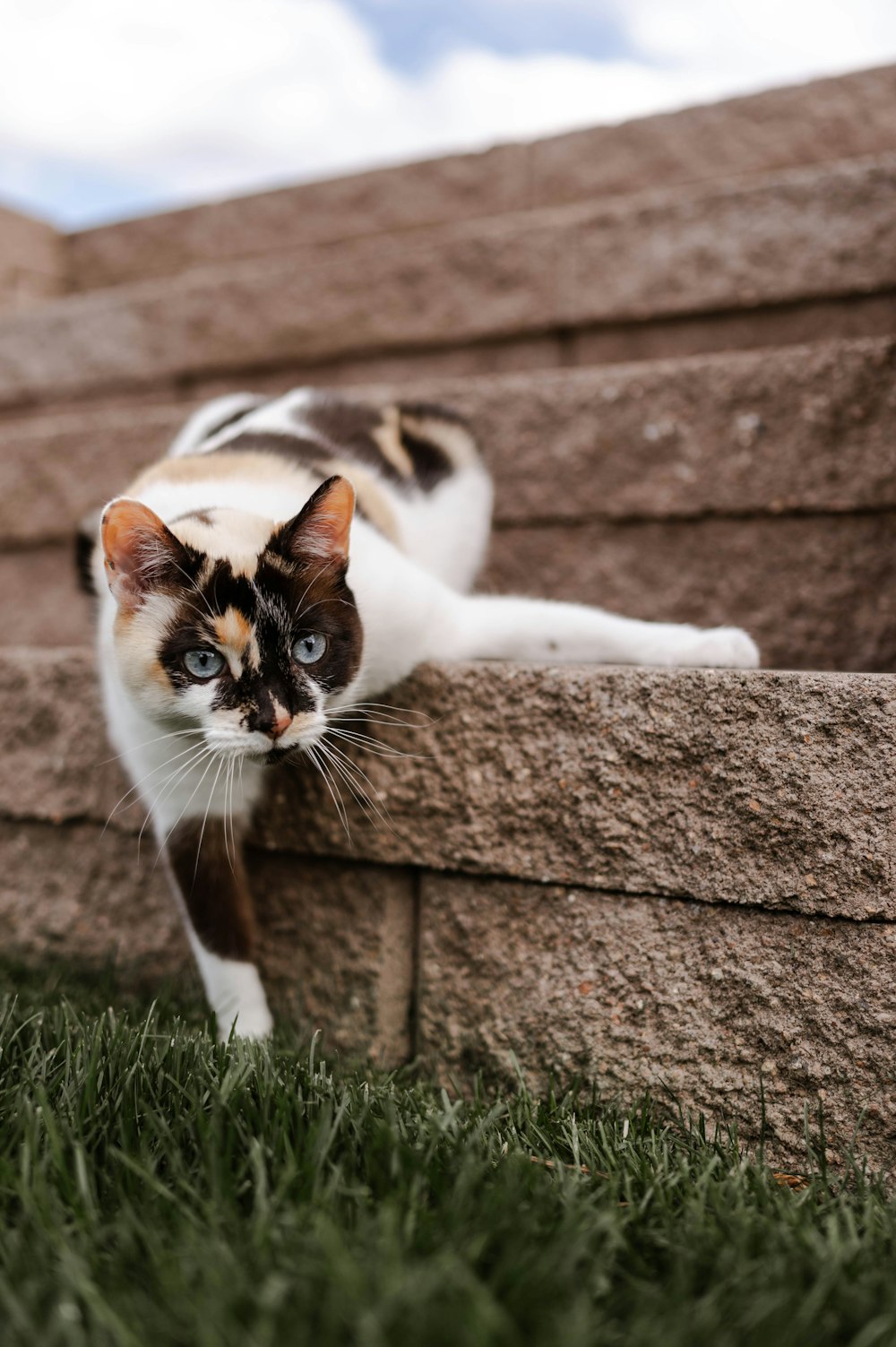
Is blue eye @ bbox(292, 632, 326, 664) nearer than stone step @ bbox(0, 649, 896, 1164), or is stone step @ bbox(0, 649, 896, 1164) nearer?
stone step @ bbox(0, 649, 896, 1164)

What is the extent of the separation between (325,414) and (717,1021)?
162 cm

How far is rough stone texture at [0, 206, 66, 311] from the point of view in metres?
4.17

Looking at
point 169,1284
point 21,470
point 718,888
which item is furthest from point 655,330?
point 169,1284

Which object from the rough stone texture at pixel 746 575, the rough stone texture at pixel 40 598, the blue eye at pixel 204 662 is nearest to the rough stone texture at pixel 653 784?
the blue eye at pixel 204 662

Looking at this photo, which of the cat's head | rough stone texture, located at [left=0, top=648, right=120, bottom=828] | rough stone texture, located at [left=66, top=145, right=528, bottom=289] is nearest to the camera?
the cat's head

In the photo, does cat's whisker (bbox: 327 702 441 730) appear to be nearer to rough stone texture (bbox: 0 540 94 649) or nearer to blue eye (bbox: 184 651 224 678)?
blue eye (bbox: 184 651 224 678)

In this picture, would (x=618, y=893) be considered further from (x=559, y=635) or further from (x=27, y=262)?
(x=27, y=262)

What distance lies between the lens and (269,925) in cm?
194

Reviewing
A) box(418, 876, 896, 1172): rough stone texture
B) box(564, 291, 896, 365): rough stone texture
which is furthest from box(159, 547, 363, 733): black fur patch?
box(564, 291, 896, 365): rough stone texture

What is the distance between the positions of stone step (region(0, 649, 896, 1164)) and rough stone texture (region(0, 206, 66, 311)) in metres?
3.22

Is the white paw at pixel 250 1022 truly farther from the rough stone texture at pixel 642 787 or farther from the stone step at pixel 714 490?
the stone step at pixel 714 490

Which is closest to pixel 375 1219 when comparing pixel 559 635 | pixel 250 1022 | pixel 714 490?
pixel 250 1022

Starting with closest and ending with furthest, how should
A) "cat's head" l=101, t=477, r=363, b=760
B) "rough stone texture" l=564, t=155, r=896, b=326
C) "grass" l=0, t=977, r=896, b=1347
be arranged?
"grass" l=0, t=977, r=896, b=1347
"cat's head" l=101, t=477, r=363, b=760
"rough stone texture" l=564, t=155, r=896, b=326

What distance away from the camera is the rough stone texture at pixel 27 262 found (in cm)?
417
